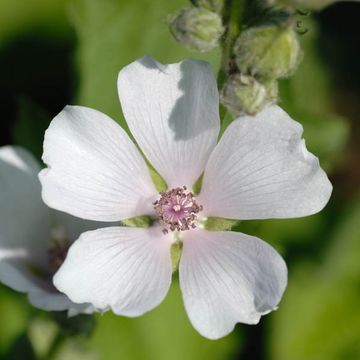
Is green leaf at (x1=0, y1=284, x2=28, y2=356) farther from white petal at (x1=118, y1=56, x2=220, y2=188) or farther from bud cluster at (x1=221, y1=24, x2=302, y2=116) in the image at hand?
bud cluster at (x1=221, y1=24, x2=302, y2=116)

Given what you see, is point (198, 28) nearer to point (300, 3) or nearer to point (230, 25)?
point (230, 25)

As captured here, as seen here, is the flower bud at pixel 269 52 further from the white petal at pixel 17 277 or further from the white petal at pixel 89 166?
the white petal at pixel 17 277

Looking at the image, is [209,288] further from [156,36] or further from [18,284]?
[156,36]

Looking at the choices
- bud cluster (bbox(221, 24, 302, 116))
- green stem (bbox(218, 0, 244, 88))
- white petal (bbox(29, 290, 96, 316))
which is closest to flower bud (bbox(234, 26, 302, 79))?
bud cluster (bbox(221, 24, 302, 116))

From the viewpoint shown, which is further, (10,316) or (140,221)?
(10,316)

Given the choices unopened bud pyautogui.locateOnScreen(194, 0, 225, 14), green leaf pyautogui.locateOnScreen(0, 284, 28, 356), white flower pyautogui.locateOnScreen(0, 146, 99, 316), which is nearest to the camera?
unopened bud pyautogui.locateOnScreen(194, 0, 225, 14)

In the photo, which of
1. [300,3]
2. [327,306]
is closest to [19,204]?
[300,3]

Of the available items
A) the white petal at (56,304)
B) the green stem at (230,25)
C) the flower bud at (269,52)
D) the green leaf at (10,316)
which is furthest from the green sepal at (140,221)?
the green leaf at (10,316)
